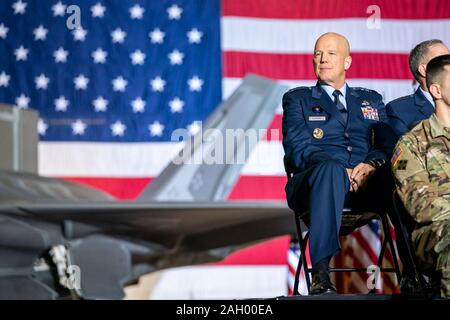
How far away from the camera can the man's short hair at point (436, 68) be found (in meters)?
2.87

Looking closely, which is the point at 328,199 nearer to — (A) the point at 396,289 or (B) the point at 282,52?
(A) the point at 396,289

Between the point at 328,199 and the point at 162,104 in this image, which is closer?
the point at 328,199

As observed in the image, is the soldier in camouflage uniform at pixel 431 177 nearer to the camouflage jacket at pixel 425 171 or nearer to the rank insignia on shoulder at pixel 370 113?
the camouflage jacket at pixel 425 171

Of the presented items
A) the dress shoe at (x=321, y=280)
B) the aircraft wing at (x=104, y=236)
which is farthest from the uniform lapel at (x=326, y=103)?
the aircraft wing at (x=104, y=236)

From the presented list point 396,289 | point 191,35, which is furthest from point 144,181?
point 396,289

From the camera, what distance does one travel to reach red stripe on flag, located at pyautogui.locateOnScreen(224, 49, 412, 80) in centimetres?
712

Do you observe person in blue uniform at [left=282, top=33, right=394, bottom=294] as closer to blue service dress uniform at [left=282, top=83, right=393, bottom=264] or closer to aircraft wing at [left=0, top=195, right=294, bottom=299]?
blue service dress uniform at [left=282, top=83, right=393, bottom=264]

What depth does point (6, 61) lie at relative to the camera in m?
7.52

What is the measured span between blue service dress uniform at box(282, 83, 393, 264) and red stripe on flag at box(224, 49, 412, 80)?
370 cm

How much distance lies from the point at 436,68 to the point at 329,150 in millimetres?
625

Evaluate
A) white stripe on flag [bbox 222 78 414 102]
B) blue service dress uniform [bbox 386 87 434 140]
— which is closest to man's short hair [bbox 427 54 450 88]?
blue service dress uniform [bbox 386 87 434 140]
